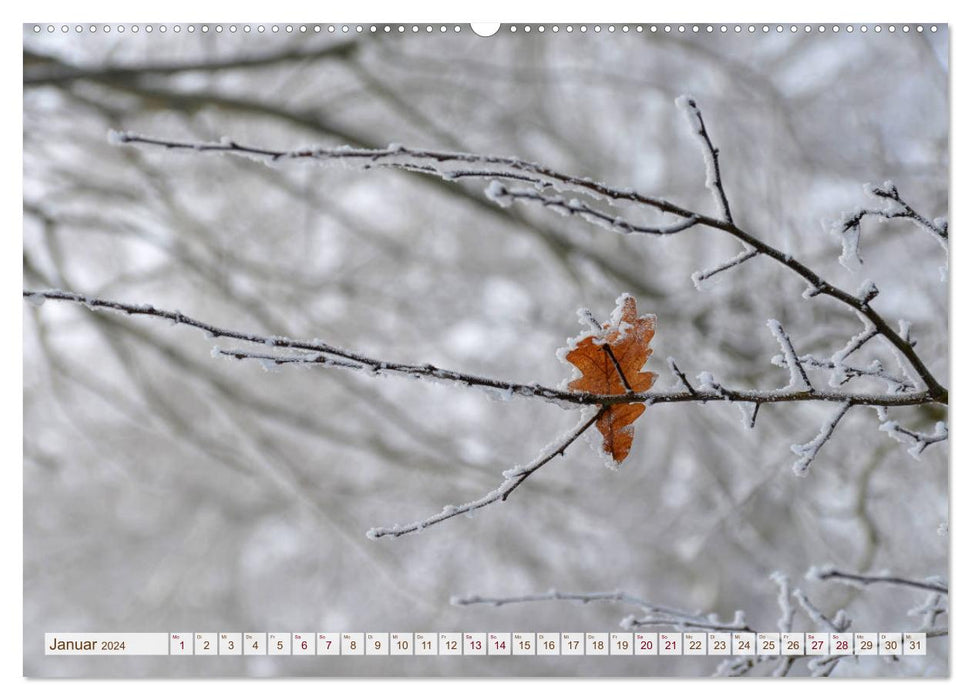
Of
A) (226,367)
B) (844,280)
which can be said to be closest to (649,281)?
(844,280)

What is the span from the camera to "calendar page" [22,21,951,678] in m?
0.92

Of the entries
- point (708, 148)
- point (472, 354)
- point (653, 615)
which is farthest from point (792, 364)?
point (472, 354)

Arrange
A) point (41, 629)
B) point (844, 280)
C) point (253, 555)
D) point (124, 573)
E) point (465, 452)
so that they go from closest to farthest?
point (41, 629), point (844, 280), point (124, 573), point (465, 452), point (253, 555)

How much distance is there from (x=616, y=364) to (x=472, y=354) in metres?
1.18

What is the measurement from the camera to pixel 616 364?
469 mm

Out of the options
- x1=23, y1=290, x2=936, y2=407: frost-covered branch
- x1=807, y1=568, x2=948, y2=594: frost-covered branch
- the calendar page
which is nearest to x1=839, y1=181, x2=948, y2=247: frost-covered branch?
the calendar page

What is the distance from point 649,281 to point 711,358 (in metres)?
0.19

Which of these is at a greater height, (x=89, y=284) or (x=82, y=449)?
(x=89, y=284)

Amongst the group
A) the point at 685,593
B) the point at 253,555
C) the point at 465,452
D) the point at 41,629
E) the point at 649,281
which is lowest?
the point at 41,629

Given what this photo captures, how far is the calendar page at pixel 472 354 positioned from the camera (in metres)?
0.92

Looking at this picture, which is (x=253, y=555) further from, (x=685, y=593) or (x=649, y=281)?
(x=649, y=281)

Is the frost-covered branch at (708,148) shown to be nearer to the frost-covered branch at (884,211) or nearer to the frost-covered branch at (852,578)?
the frost-covered branch at (884,211)

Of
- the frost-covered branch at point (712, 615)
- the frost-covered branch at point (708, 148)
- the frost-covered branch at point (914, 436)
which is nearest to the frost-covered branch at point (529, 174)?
the frost-covered branch at point (708, 148)

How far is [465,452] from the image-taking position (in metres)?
1.64
